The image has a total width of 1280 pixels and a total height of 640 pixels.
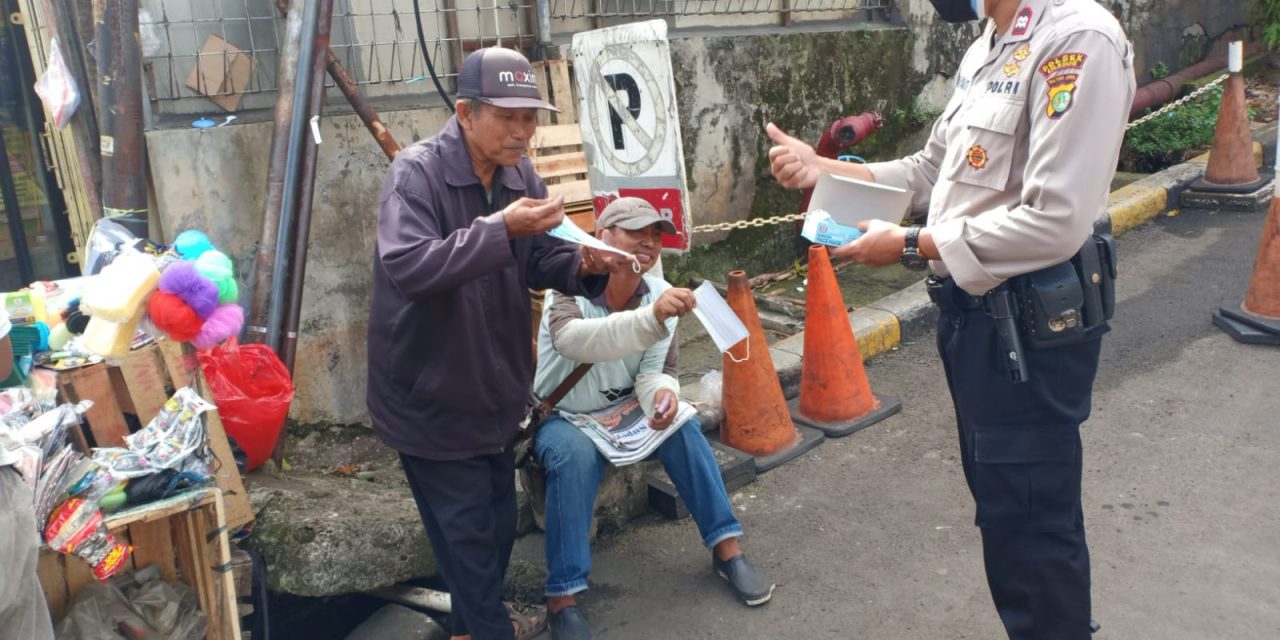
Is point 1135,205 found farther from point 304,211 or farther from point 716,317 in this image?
point 304,211

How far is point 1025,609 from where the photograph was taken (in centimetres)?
269

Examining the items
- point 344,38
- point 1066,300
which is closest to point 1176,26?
point 344,38

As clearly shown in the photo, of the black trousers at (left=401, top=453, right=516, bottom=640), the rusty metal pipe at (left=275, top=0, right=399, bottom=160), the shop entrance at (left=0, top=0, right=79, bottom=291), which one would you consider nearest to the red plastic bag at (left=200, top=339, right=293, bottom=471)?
the black trousers at (left=401, top=453, right=516, bottom=640)

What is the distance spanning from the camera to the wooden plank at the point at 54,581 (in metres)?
2.79

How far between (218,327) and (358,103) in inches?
62.6

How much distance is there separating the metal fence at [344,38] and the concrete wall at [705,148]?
0.86 ft

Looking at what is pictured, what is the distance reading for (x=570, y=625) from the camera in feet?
11.2

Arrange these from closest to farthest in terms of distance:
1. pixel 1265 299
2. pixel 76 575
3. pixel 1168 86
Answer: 1. pixel 76 575
2. pixel 1265 299
3. pixel 1168 86

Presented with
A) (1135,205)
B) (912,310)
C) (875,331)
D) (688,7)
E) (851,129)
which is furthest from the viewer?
(1135,205)

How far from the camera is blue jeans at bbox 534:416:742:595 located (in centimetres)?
346

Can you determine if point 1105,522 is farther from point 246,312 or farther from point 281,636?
point 246,312

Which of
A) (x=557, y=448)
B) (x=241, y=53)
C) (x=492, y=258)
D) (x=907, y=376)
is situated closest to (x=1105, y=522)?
(x=907, y=376)

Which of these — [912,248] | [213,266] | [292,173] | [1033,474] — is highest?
[292,173]

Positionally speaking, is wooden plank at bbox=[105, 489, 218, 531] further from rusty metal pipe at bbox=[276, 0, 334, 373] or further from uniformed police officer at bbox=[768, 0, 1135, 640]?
uniformed police officer at bbox=[768, 0, 1135, 640]
